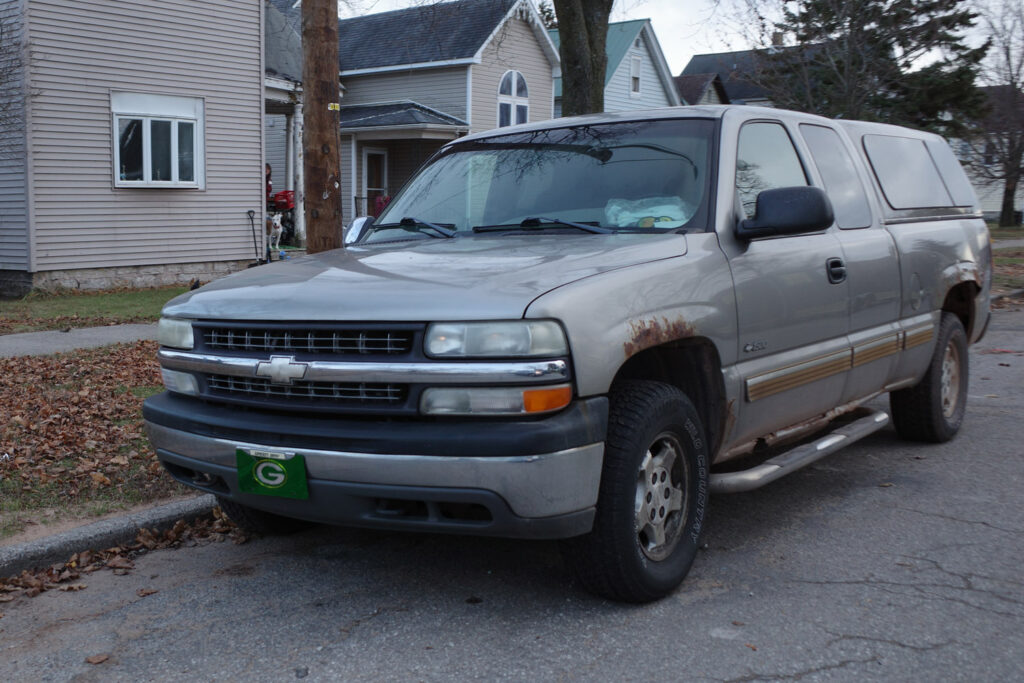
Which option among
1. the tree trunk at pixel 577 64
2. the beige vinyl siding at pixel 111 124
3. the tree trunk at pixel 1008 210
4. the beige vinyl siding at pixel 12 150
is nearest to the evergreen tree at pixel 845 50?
the tree trunk at pixel 577 64

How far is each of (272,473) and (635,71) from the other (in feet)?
114

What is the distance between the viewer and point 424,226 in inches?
194

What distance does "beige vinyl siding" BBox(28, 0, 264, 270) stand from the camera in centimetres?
1496

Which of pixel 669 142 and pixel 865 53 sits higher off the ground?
pixel 865 53

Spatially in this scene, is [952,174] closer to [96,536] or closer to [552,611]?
[552,611]

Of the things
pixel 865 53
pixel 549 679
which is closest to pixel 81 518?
pixel 549 679

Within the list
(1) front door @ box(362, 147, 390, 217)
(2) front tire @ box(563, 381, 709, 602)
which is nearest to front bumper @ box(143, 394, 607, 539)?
(2) front tire @ box(563, 381, 709, 602)

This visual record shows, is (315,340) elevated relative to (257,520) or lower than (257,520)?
elevated

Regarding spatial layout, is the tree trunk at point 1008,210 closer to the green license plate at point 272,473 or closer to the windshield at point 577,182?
the windshield at point 577,182

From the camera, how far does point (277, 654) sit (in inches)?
135

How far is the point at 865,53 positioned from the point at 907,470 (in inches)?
464

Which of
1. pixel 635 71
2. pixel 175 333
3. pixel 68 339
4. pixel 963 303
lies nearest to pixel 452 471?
pixel 175 333

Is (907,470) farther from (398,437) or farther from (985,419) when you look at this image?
(398,437)

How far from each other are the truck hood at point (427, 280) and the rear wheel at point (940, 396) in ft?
9.09
